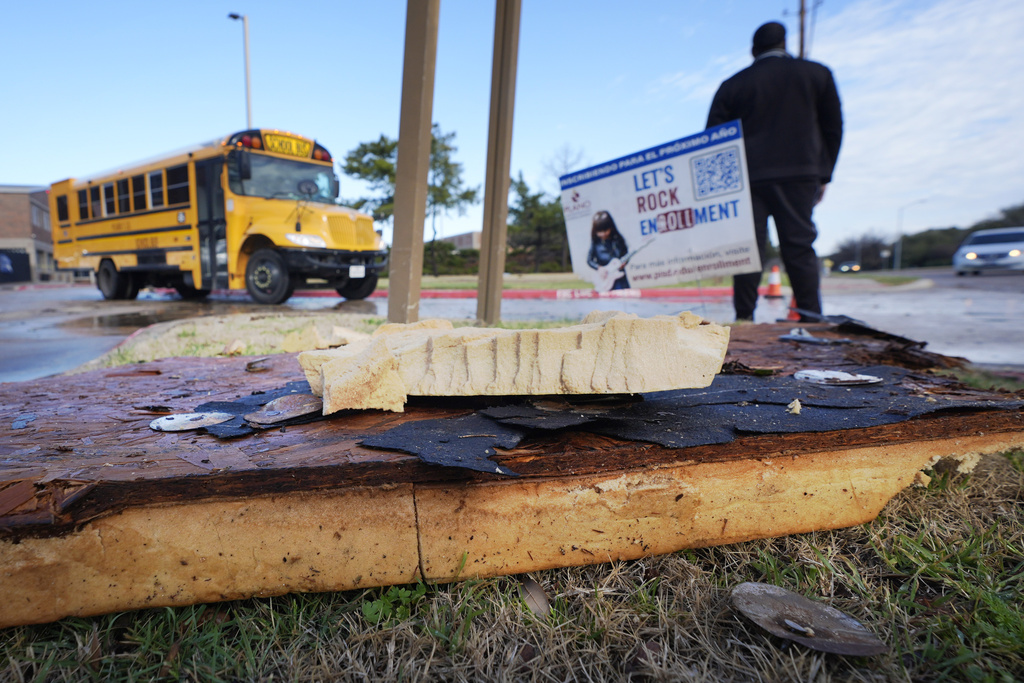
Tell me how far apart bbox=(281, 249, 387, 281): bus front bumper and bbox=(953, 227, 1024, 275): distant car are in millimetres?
19181

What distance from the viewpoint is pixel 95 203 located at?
12047 mm

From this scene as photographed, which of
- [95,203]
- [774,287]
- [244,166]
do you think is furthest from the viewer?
[95,203]

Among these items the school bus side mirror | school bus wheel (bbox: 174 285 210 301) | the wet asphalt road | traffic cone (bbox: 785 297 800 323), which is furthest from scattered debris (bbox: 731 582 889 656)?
school bus wheel (bbox: 174 285 210 301)

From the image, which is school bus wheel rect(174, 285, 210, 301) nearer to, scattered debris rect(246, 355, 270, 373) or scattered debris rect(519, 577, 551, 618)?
scattered debris rect(246, 355, 270, 373)

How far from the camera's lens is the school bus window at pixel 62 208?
42.3 ft

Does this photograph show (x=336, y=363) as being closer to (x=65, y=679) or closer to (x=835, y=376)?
(x=65, y=679)

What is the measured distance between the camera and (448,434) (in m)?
1.33

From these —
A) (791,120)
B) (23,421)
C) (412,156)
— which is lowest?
(23,421)

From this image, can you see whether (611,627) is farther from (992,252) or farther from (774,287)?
(992,252)

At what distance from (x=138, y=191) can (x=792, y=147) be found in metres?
11.8

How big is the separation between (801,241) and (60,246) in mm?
16063

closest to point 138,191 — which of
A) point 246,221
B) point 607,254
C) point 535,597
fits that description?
point 246,221

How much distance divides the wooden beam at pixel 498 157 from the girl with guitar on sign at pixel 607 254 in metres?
0.95

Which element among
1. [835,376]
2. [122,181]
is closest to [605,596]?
[835,376]
